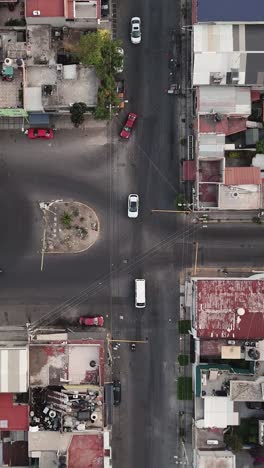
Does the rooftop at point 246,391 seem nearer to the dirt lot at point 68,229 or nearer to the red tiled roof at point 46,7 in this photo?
the dirt lot at point 68,229

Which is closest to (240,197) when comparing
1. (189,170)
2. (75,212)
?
(189,170)

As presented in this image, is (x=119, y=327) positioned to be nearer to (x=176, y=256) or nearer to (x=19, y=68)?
(x=176, y=256)

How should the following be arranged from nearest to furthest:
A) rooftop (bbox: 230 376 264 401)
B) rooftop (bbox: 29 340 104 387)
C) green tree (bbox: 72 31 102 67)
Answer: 1. rooftop (bbox: 230 376 264 401)
2. green tree (bbox: 72 31 102 67)
3. rooftop (bbox: 29 340 104 387)

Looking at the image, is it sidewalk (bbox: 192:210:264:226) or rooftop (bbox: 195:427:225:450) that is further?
sidewalk (bbox: 192:210:264:226)

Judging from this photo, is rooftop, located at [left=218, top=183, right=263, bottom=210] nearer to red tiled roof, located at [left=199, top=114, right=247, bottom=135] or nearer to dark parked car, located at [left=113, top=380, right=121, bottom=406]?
red tiled roof, located at [left=199, top=114, right=247, bottom=135]

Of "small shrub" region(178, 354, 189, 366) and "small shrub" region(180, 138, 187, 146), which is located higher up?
"small shrub" region(180, 138, 187, 146)

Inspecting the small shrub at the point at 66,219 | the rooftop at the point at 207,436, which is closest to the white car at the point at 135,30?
the small shrub at the point at 66,219

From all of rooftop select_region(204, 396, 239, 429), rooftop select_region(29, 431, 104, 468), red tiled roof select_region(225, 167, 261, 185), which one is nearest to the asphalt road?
rooftop select_region(204, 396, 239, 429)
